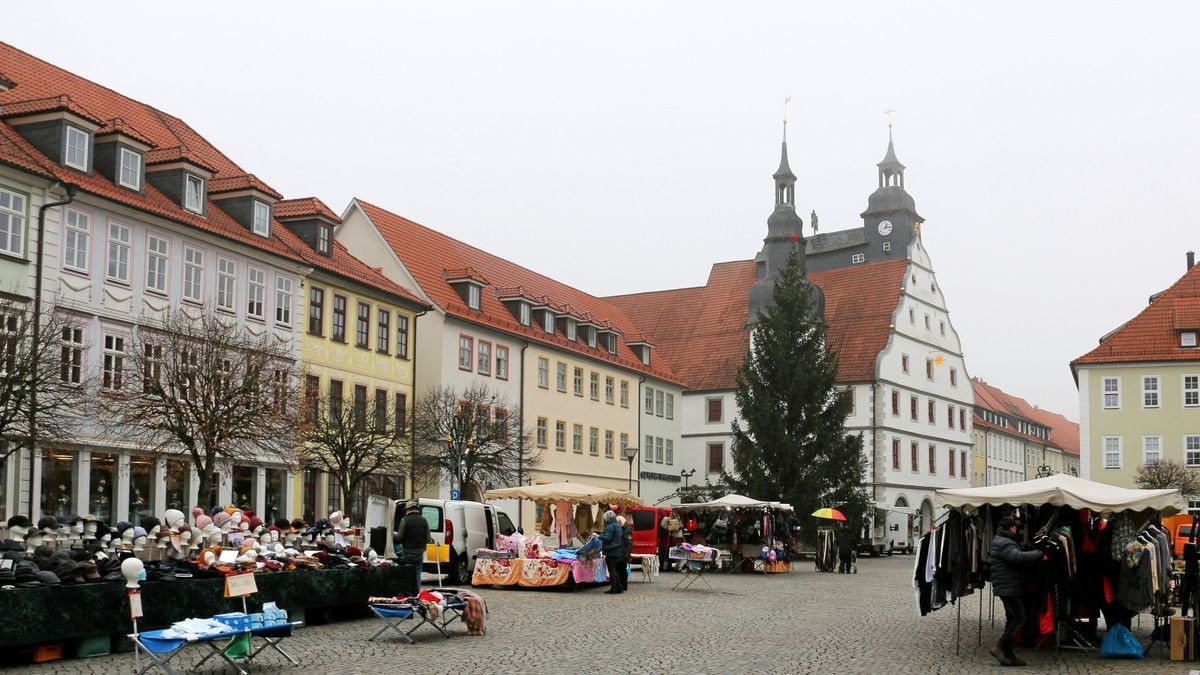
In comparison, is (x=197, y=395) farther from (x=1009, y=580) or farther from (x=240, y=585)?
(x=1009, y=580)

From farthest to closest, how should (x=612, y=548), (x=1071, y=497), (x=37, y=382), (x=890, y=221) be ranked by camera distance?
(x=890, y=221)
(x=612, y=548)
(x=37, y=382)
(x=1071, y=497)

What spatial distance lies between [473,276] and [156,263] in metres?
17.0

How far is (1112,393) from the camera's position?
58594 mm

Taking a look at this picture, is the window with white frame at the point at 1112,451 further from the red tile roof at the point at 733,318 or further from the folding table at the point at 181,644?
the folding table at the point at 181,644

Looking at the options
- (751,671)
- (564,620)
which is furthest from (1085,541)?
(564,620)

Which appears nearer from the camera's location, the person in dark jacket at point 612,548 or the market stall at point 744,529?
the person in dark jacket at point 612,548

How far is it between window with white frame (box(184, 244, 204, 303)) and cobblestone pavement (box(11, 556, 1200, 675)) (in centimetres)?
1287

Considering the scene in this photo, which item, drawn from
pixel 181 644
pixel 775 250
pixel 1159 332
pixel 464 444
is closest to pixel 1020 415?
pixel 775 250

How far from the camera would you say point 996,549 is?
1440cm

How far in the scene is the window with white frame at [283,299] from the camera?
35781 mm

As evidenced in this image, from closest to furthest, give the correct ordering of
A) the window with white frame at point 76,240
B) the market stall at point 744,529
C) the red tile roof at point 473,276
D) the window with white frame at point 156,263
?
1. the window with white frame at point 76,240
2. the window with white frame at point 156,263
3. the market stall at point 744,529
4. the red tile roof at point 473,276

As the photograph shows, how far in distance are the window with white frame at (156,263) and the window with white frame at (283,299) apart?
4569mm

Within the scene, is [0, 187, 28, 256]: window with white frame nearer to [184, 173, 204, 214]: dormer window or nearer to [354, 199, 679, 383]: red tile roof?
[184, 173, 204, 214]: dormer window

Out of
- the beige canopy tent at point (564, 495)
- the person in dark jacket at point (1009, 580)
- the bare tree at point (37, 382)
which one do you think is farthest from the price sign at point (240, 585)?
the beige canopy tent at point (564, 495)
